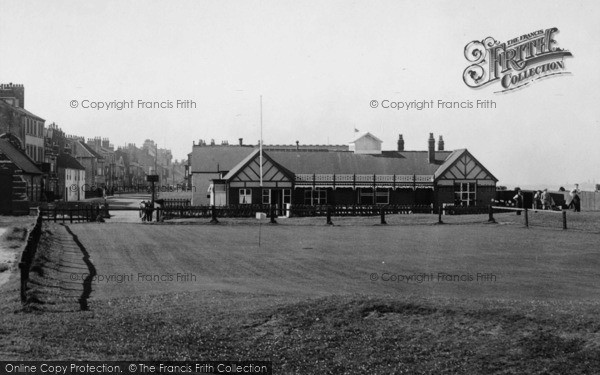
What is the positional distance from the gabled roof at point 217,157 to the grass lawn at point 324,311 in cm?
4649

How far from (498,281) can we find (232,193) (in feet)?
123

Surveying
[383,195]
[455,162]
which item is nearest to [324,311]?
[383,195]

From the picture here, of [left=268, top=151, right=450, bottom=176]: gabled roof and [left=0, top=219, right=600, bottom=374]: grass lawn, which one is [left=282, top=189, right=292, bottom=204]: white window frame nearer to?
[left=268, top=151, right=450, bottom=176]: gabled roof

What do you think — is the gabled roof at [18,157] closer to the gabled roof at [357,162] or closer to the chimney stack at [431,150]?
the gabled roof at [357,162]

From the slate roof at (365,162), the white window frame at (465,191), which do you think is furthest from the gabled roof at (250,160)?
the white window frame at (465,191)

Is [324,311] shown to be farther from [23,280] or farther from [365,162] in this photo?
[365,162]

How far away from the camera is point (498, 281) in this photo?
15102 millimetres

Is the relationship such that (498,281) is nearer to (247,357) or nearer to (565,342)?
(565,342)

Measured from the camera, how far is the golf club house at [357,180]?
168ft

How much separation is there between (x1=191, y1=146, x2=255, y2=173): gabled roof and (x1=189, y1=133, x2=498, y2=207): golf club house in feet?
34.2

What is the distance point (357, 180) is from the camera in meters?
53.5

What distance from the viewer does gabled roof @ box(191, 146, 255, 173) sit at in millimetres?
66625

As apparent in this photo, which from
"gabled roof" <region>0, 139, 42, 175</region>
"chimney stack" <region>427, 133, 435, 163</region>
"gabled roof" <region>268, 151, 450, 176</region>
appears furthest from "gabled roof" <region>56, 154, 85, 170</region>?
"chimney stack" <region>427, 133, 435, 163</region>

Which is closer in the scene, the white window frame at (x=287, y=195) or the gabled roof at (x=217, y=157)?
the white window frame at (x=287, y=195)
